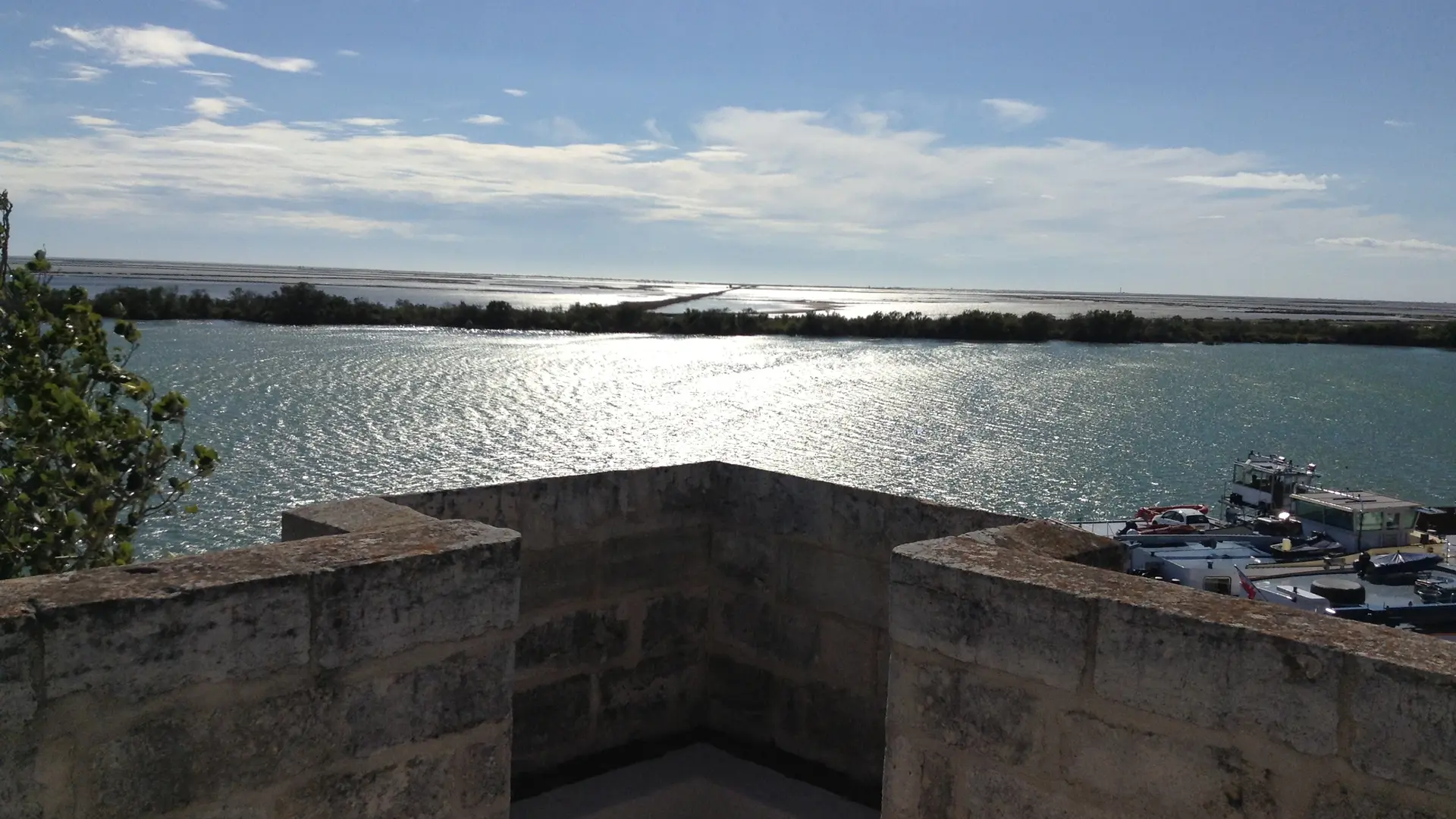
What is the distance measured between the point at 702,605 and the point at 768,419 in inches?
1691

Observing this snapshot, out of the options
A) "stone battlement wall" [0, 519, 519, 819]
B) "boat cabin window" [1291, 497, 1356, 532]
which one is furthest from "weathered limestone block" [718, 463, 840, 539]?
"boat cabin window" [1291, 497, 1356, 532]

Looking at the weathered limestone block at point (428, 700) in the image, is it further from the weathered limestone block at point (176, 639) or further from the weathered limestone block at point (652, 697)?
the weathered limestone block at point (652, 697)

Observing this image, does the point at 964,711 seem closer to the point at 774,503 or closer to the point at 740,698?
the point at 774,503

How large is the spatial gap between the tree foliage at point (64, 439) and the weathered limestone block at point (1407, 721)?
21.2 ft

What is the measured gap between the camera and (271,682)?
258 cm

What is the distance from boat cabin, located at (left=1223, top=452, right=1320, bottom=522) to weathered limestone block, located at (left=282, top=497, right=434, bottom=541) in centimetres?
3415

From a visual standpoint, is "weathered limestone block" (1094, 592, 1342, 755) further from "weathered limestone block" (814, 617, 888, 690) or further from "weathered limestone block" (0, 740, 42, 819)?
"weathered limestone block" (0, 740, 42, 819)

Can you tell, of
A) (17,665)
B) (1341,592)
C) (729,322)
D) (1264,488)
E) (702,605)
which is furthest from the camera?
(729,322)

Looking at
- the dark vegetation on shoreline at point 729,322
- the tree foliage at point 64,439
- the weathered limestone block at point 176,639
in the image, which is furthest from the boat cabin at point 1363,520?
the dark vegetation on shoreline at point 729,322

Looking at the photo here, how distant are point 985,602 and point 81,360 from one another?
7.02m

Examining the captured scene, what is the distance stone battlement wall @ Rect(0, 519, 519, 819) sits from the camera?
2.28 m

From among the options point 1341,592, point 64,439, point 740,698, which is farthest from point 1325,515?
point 64,439

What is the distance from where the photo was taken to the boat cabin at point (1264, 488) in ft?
110

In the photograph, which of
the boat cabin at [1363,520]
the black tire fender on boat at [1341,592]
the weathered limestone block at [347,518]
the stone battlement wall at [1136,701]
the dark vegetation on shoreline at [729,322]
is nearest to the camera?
the stone battlement wall at [1136,701]
